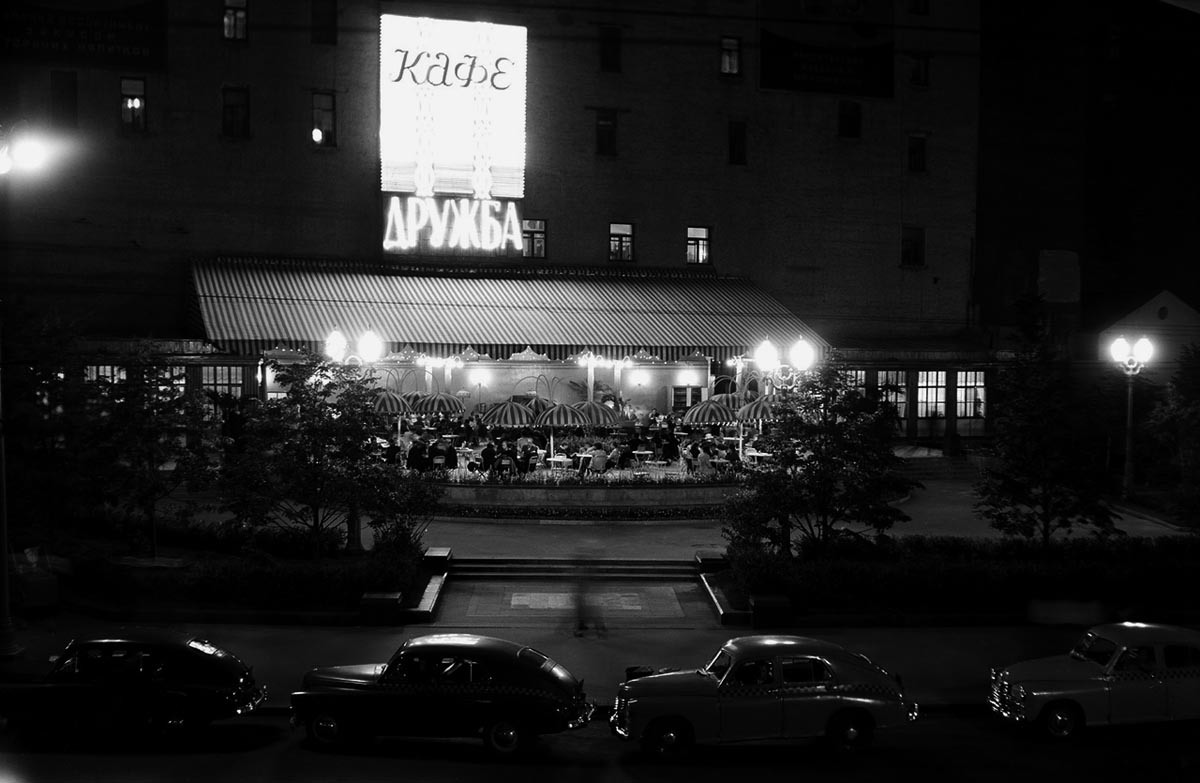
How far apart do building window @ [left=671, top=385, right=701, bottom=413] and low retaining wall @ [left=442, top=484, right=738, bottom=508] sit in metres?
12.4

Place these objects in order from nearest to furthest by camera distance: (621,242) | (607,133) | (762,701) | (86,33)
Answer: (762,701) < (86,33) < (607,133) < (621,242)

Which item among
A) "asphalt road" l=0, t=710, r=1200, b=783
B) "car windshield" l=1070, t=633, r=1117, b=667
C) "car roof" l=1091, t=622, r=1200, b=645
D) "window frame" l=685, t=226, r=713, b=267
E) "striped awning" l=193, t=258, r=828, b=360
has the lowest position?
"asphalt road" l=0, t=710, r=1200, b=783

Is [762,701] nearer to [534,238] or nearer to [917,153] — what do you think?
[534,238]

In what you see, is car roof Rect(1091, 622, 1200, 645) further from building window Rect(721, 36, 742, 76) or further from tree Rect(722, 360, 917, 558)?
building window Rect(721, 36, 742, 76)

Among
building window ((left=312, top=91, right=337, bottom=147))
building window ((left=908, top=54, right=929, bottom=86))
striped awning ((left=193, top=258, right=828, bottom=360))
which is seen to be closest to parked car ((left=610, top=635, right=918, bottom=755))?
striped awning ((left=193, top=258, right=828, bottom=360))

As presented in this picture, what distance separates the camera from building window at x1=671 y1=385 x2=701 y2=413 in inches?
1556

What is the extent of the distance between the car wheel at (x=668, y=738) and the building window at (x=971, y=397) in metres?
30.6

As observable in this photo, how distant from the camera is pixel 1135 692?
13.0 m

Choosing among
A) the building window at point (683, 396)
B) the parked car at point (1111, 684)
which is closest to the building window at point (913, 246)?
the building window at point (683, 396)

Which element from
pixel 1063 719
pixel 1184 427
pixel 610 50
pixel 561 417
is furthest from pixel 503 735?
pixel 610 50

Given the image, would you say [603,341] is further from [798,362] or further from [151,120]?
[151,120]

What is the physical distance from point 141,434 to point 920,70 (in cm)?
3232

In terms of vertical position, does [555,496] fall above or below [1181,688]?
above

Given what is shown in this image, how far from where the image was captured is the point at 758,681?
40.4 feet
